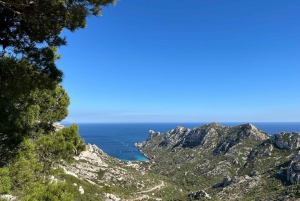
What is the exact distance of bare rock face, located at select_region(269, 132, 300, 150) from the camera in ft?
330

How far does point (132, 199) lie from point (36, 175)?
66740 mm

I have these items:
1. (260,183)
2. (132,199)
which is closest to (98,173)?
(132,199)

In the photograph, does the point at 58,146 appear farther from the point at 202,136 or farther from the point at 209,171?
the point at 202,136

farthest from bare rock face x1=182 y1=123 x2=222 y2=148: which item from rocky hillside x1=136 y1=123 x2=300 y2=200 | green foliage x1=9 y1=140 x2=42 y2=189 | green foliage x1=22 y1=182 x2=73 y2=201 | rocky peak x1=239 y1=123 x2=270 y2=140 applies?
green foliage x1=9 y1=140 x2=42 y2=189

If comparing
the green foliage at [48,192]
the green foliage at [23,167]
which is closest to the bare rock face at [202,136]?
the green foliage at [48,192]

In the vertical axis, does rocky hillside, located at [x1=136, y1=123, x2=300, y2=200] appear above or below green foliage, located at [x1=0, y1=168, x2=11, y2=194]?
below

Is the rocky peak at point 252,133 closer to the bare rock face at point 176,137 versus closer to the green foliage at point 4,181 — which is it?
the bare rock face at point 176,137

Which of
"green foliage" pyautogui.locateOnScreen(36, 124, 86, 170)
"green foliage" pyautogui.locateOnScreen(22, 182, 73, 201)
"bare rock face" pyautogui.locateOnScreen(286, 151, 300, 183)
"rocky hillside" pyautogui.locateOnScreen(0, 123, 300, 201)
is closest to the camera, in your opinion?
"green foliage" pyautogui.locateOnScreen(22, 182, 73, 201)

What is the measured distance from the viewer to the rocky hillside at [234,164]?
73.4 m

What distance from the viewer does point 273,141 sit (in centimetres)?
10956

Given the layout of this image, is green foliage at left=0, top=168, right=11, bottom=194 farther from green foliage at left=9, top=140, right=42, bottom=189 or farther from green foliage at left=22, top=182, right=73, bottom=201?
green foliage at left=9, top=140, right=42, bottom=189

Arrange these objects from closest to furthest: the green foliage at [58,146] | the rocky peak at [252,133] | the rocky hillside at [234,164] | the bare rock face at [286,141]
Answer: the green foliage at [58,146]
the rocky hillside at [234,164]
the bare rock face at [286,141]
the rocky peak at [252,133]

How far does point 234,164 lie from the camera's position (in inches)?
4331

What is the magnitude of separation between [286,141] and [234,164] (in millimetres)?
28499
